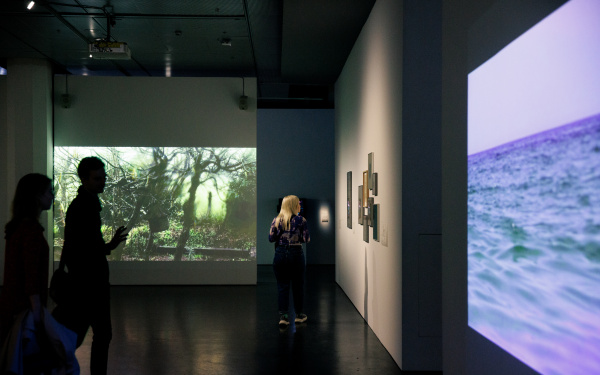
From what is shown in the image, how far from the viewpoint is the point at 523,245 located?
2467 mm

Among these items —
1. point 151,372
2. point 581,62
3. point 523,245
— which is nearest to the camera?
A: point 581,62

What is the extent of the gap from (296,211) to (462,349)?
3.89 m

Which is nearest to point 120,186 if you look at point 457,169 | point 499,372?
point 457,169

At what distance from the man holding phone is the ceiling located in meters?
4.15

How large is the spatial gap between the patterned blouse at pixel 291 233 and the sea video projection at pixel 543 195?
4.08 metres

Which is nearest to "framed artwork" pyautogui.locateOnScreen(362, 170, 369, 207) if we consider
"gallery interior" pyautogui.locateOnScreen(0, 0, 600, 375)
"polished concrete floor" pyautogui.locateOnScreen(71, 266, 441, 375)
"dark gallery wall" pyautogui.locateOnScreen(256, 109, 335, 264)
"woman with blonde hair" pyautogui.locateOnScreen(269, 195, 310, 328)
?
"gallery interior" pyautogui.locateOnScreen(0, 0, 600, 375)

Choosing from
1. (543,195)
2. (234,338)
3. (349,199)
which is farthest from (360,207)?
(543,195)

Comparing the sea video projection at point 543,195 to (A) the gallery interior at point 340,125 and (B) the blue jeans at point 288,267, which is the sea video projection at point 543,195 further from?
(B) the blue jeans at point 288,267

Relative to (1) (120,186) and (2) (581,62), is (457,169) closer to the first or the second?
(2) (581,62)

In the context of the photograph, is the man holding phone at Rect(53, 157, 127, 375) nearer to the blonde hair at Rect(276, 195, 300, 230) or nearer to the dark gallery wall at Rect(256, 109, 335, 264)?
the blonde hair at Rect(276, 195, 300, 230)

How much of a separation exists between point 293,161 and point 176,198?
440 centimetres

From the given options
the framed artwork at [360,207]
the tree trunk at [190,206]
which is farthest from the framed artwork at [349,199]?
the tree trunk at [190,206]

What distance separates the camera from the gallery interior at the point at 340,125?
2932 millimetres

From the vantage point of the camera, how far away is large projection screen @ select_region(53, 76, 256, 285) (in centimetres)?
1123
